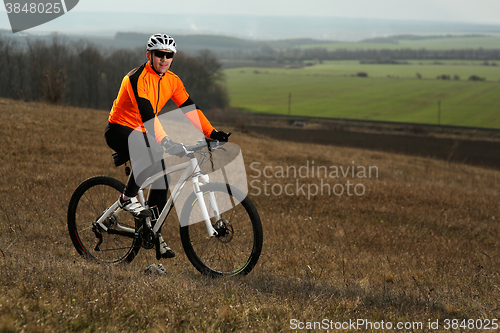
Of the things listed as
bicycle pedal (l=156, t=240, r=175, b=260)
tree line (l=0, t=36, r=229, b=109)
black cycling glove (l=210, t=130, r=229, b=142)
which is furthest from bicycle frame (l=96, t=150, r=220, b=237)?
tree line (l=0, t=36, r=229, b=109)

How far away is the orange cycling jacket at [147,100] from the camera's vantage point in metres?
4.84

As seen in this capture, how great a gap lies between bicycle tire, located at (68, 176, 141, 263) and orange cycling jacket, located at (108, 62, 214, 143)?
1.07m

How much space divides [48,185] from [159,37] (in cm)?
721

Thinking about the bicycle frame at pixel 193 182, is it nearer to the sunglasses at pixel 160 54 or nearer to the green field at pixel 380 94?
the sunglasses at pixel 160 54

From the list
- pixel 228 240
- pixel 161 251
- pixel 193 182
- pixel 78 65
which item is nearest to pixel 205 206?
pixel 193 182

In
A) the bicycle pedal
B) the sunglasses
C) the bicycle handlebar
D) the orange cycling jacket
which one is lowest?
the bicycle pedal

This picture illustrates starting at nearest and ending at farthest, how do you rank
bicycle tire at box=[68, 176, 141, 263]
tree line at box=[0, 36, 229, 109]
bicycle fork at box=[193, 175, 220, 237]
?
1. bicycle fork at box=[193, 175, 220, 237]
2. bicycle tire at box=[68, 176, 141, 263]
3. tree line at box=[0, 36, 229, 109]

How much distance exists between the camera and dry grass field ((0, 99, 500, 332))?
3688 mm

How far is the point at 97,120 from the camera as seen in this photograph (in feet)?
75.4

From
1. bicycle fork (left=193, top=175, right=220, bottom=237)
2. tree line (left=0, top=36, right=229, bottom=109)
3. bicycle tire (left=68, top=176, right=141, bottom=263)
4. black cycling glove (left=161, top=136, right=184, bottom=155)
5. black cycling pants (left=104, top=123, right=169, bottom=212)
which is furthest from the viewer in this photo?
tree line (left=0, top=36, right=229, bottom=109)

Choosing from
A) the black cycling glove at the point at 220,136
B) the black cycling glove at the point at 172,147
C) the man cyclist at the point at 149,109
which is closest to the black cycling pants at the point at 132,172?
the man cyclist at the point at 149,109

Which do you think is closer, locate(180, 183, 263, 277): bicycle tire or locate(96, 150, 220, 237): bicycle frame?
locate(180, 183, 263, 277): bicycle tire

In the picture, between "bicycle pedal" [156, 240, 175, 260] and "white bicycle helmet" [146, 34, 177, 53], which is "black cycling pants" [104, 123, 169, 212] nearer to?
"bicycle pedal" [156, 240, 175, 260]

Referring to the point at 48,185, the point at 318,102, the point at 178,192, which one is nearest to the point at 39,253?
the point at 178,192
